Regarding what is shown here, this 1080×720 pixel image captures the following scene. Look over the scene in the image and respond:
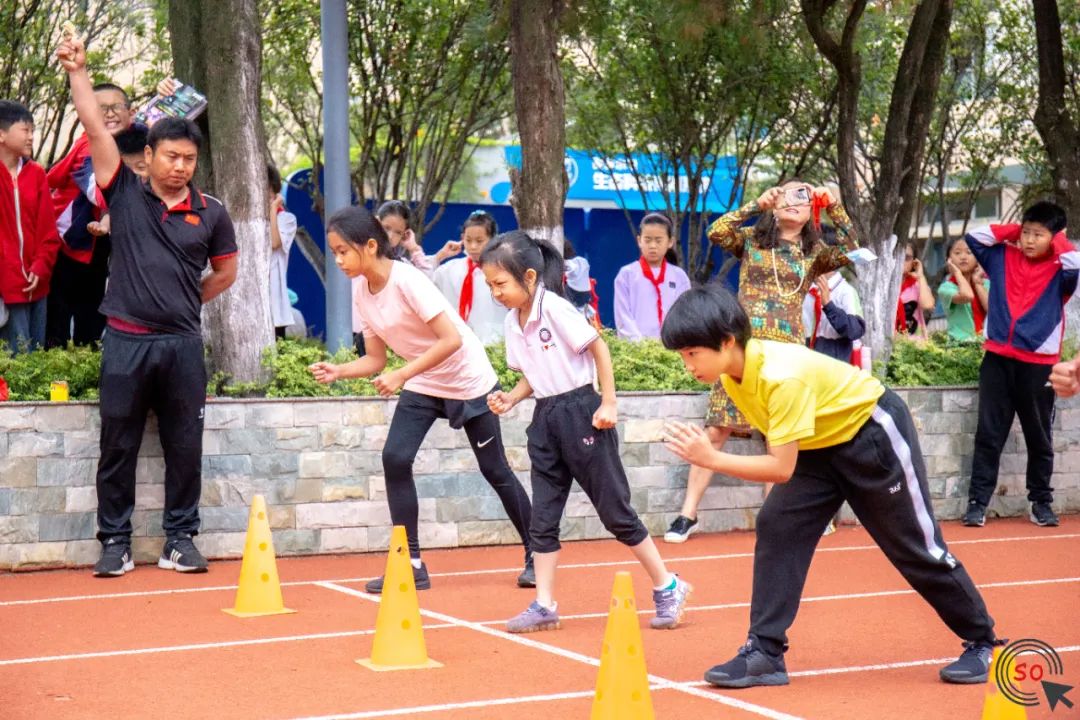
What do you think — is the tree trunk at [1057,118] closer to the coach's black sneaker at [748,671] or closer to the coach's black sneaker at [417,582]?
the coach's black sneaker at [417,582]

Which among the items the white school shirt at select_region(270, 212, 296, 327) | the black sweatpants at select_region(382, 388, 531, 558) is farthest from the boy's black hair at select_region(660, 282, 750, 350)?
the white school shirt at select_region(270, 212, 296, 327)

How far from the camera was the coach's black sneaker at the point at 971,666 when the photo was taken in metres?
5.68

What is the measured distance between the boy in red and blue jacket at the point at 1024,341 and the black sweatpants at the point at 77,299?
20.5ft

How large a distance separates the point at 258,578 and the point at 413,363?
130 centimetres

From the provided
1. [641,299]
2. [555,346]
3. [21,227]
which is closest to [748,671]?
[555,346]

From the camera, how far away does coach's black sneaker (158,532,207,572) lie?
8.48m

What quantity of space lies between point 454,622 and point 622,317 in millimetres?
5305

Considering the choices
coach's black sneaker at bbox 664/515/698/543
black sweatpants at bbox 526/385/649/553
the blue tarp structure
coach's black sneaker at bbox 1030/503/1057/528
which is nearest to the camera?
black sweatpants at bbox 526/385/649/553

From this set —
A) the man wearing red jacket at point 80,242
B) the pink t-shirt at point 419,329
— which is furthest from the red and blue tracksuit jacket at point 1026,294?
the man wearing red jacket at point 80,242

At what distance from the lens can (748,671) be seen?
563 cm

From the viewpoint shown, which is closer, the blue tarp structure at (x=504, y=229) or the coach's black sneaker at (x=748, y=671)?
the coach's black sneaker at (x=748, y=671)

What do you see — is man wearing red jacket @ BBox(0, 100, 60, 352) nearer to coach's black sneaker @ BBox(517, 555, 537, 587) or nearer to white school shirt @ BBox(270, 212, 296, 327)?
white school shirt @ BBox(270, 212, 296, 327)

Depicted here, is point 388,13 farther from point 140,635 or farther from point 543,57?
point 140,635

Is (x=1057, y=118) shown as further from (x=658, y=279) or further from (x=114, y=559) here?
(x=114, y=559)
